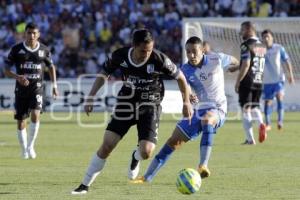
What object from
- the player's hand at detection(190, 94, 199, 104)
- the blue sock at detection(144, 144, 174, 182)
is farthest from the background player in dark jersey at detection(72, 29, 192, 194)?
the player's hand at detection(190, 94, 199, 104)

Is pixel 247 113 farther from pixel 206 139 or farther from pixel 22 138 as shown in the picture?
pixel 206 139

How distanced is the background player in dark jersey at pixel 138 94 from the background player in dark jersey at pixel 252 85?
712cm

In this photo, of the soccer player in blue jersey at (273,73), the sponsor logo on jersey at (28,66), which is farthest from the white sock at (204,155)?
the soccer player in blue jersey at (273,73)

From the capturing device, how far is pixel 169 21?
3416 centimetres

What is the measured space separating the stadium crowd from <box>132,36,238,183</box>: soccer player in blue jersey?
19780 millimetres

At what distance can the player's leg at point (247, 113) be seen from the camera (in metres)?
18.8

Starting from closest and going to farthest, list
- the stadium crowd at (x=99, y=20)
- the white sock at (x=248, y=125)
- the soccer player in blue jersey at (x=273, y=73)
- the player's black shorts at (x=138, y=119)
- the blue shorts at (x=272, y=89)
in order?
1. the player's black shorts at (x=138, y=119)
2. the white sock at (x=248, y=125)
3. the soccer player in blue jersey at (x=273, y=73)
4. the blue shorts at (x=272, y=89)
5. the stadium crowd at (x=99, y=20)

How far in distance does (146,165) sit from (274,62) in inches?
320

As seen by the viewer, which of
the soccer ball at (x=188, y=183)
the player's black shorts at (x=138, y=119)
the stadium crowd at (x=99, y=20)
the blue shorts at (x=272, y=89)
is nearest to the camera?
the soccer ball at (x=188, y=183)

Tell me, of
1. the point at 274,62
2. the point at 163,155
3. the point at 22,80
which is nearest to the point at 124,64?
the point at 163,155

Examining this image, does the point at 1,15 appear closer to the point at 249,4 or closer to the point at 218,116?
the point at 249,4

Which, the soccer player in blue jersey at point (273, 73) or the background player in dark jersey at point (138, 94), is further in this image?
the soccer player in blue jersey at point (273, 73)

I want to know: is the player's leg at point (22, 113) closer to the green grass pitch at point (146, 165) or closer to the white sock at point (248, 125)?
the green grass pitch at point (146, 165)

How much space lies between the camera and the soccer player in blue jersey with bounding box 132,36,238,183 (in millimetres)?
12359
